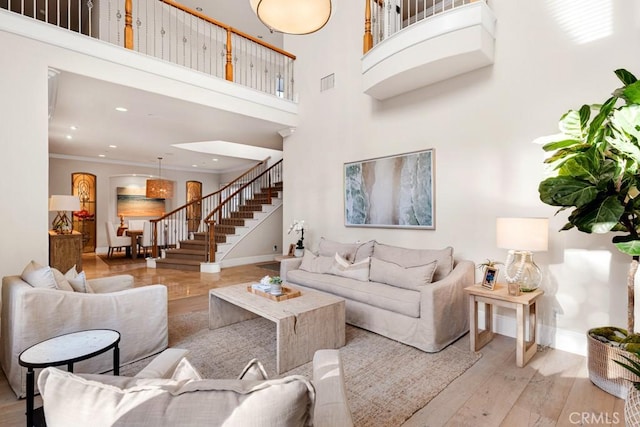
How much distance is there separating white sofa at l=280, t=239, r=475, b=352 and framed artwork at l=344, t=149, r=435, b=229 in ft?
1.56

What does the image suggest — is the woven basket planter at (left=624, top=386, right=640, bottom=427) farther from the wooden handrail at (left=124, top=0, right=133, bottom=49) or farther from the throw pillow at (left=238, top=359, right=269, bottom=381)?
the wooden handrail at (left=124, top=0, right=133, bottom=49)

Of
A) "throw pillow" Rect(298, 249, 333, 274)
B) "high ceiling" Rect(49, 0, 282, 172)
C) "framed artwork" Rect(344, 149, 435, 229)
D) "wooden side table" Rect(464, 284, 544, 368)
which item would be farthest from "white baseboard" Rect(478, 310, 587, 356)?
"high ceiling" Rect(49, 0, 282, 172)

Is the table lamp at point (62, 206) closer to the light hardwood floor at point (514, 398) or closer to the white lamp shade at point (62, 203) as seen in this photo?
the white lamp shade at point (62, 203)

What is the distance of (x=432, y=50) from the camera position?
10.6 ft

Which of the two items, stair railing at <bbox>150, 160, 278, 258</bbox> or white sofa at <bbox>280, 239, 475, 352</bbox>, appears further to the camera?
stair railing at <bbox>150, 160, 278, 258</bbox>

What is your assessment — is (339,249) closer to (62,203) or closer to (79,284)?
(79,284)

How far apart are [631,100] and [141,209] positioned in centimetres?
1149

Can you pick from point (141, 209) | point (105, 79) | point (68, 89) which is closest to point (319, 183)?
point (105, 79)

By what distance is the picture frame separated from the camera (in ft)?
9.41

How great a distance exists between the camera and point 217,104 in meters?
4.76

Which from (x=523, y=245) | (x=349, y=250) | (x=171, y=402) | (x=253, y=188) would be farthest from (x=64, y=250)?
(x=523, y=245)

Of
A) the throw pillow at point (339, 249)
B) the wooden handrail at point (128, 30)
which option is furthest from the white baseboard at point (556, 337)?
the wooden handrail at point (128, 30)

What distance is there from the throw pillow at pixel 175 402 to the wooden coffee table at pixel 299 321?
1836mm

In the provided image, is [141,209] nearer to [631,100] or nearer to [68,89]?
[68,89]
